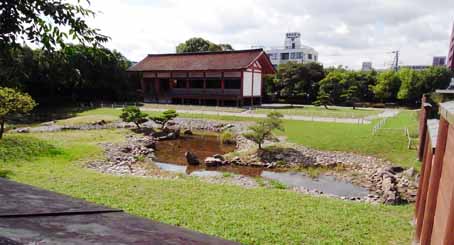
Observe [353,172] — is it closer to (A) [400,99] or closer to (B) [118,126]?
(B) [118,126]

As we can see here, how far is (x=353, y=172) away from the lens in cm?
1113

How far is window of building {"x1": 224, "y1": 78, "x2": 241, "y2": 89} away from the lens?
92.6ft

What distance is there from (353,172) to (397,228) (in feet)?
19.1

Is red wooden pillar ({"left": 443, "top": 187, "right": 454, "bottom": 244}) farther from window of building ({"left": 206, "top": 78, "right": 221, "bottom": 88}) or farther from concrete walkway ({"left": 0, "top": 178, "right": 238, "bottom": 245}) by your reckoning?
window of building ({"left": 206, "top": 78, "right": 221, "bottom": 88})

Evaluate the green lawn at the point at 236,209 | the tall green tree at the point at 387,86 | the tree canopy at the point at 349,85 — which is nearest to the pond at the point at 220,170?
the green lawn at the point at 236,209

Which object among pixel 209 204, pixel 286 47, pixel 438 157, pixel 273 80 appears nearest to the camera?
pixel 438 157

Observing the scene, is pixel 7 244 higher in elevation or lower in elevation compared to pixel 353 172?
higher

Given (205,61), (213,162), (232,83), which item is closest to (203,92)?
(232,83)

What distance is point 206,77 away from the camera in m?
29.7

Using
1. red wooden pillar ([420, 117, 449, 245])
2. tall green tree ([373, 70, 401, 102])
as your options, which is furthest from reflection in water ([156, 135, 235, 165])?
tall green tree ([373, 70, 401, 102])

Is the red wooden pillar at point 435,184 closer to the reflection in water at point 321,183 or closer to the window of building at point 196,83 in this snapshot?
the reflection in water at point 321,183

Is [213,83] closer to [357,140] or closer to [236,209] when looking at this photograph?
[357,140]

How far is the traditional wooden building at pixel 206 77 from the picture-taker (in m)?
28.2

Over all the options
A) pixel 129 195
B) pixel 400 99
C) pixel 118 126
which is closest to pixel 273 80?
pixel 400 99
